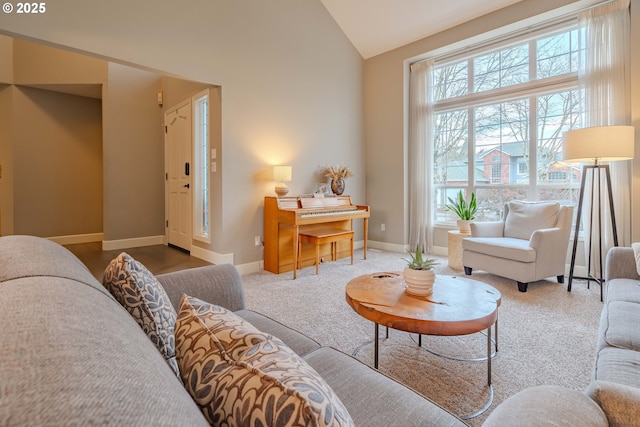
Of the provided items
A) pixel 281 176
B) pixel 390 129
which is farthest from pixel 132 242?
pixel 390 129

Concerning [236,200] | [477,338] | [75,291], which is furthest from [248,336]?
[236,200]

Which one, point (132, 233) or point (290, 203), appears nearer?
point (290, 203)

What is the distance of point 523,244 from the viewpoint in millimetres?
3174

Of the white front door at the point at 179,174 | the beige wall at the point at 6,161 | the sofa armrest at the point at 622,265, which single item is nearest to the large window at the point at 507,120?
the sofa armrest at the point at 622,265

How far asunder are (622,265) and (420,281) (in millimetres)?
1412

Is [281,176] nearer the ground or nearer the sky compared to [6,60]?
nearer the ground

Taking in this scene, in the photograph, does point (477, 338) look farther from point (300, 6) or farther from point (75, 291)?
point (300, 6)

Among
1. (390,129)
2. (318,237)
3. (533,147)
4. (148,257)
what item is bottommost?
(148,257)

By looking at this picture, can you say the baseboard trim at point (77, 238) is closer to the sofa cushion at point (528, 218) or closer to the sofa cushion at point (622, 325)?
the sofa cushion at point (528, 218)

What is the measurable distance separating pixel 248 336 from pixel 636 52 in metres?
4.58

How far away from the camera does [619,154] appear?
8.98ft

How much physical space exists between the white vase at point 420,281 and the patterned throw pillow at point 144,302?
1.22m

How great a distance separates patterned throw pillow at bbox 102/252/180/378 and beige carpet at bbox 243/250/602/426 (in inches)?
26.6

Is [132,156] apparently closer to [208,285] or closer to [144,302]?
[208,285]
